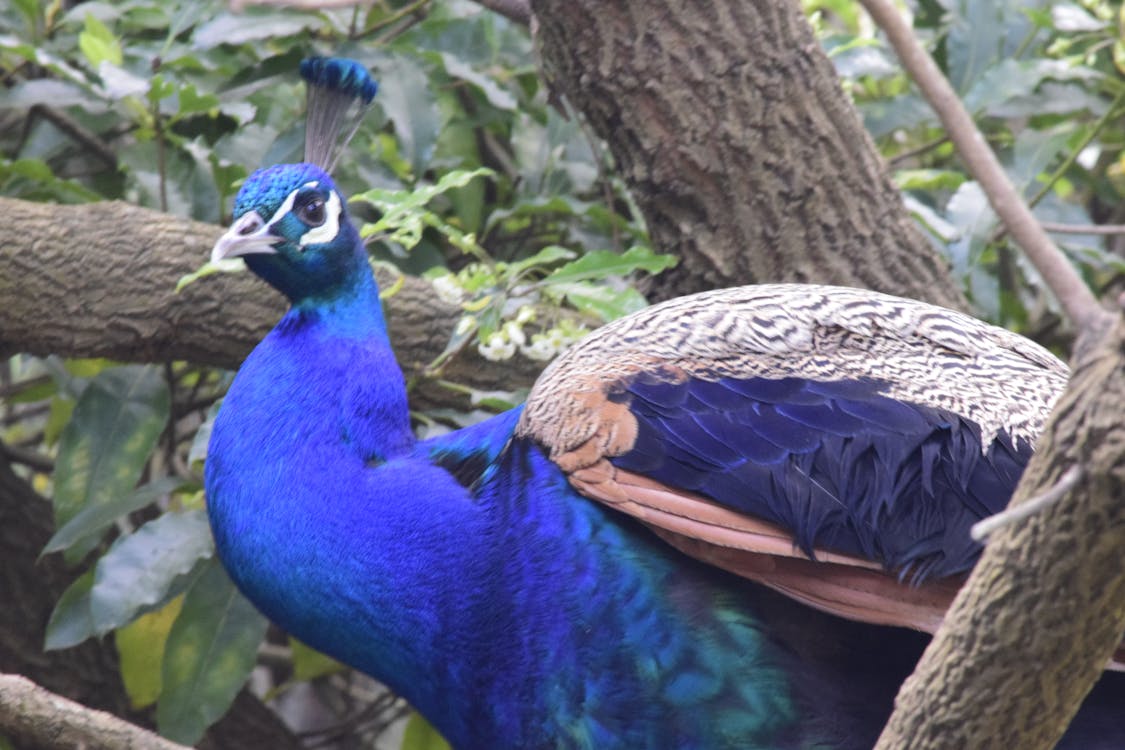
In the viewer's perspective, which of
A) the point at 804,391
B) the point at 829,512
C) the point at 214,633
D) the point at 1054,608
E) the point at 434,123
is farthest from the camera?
the point at 434,123

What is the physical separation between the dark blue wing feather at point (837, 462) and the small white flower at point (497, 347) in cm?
52

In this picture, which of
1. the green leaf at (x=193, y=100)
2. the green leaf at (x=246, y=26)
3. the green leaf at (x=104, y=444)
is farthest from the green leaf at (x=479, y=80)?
the green leaf at (x=104, y=444)

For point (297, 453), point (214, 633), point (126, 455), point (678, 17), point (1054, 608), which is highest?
point (678, 17)

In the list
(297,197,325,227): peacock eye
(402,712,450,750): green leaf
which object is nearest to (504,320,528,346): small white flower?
(297,197,325,227): peacock eye

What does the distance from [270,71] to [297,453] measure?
933mm

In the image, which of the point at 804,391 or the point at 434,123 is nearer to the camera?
the point at 804,391

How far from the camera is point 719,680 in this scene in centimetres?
156

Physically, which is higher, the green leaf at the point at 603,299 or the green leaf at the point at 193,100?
the green leaf at the point at 193,100

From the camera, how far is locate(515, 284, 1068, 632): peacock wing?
1513mm

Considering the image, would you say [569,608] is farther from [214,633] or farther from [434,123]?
[434,123]

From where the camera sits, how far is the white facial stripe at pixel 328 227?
6.20 feet

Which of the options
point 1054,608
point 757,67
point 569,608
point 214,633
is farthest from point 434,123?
point 1054,608

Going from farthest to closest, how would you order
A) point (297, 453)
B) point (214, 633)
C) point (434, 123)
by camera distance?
point (434, 123) → point (214, 633) → point (297, 453)

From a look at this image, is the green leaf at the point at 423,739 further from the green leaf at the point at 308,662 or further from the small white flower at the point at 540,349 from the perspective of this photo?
the small white flower at the point at 540,349
